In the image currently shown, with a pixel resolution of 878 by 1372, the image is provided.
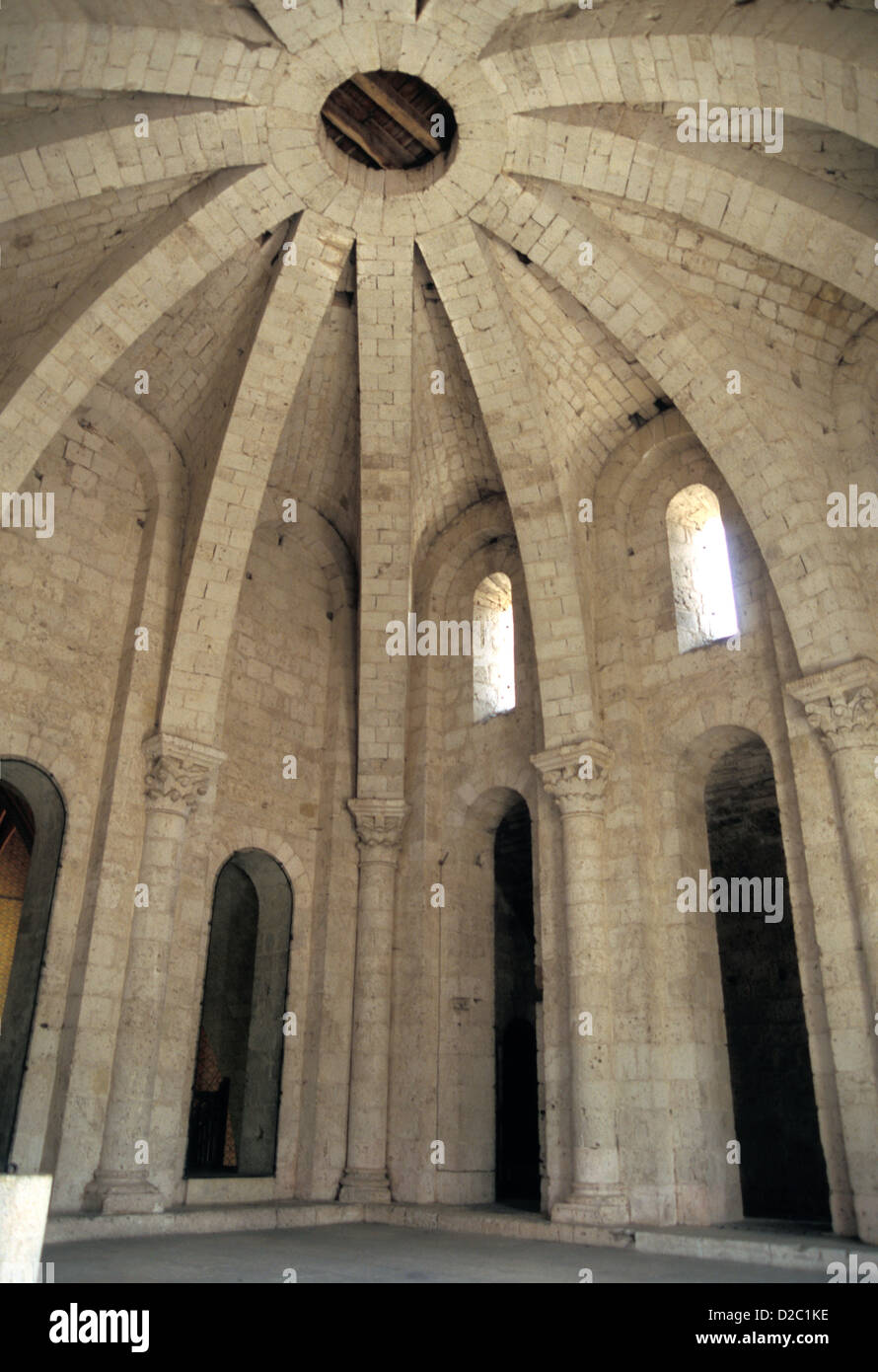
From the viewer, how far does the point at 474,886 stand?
44.9 ft

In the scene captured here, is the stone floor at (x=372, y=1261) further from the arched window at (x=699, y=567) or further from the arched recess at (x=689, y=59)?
the arched recess at (x=689, y=59)

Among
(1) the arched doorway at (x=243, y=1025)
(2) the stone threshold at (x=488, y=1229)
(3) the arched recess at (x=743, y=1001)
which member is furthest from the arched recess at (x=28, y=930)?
(3) the arched recess at (x=743, y=1001)

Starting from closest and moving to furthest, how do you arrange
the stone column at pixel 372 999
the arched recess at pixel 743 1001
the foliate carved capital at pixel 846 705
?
1. the foliate carved capital at pixel 846 705
2. the arched recess at pixel 743 1001
3. the stone column at pixel 372 999

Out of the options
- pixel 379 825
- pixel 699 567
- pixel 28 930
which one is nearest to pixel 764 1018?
pixel 379 825

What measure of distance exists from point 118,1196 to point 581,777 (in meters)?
6.58

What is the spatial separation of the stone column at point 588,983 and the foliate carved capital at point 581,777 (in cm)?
1

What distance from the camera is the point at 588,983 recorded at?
428 inches

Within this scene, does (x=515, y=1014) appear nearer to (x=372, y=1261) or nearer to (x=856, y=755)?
(x=372, y=1261)

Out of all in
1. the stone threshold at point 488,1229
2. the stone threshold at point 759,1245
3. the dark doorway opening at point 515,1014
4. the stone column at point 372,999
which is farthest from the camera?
the dark doorway opening at point 515,1014

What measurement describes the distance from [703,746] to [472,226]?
6487mm

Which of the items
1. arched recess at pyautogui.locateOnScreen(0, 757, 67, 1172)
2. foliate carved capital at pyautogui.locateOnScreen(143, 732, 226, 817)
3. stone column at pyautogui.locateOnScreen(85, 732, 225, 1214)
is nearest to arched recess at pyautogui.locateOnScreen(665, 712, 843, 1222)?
stone column at pyautogui.locateOnScreen(85, 732, 225, 1214)

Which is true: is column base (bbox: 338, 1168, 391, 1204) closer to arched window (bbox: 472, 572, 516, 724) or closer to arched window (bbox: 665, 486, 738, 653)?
arched window (bbox: 472, 572, 516, 724)

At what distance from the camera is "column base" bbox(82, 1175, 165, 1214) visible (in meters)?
9.97

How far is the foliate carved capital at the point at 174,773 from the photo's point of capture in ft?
38.8
